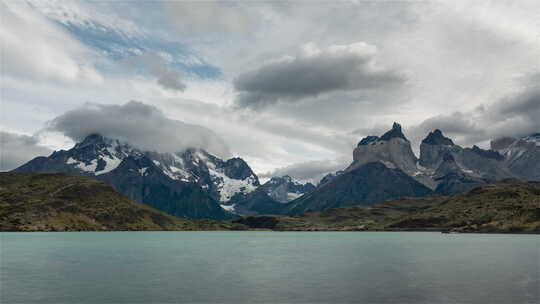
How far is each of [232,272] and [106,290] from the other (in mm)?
31056

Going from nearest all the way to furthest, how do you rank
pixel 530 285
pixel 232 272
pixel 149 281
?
pixel 530 285
pixel 149 281
pixel 232 272

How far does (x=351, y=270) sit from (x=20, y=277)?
210ft

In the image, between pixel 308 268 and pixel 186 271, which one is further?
pixel 308 268

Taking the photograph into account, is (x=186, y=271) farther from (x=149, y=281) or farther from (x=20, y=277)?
(x=20, y=277)

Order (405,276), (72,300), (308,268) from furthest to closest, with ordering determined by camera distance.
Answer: (308,268)
(405,276)
(72,300)

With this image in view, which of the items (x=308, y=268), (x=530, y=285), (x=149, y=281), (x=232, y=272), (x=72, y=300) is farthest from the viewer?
(x=308, y=268)

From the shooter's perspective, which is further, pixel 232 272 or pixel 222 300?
pixel 232 272

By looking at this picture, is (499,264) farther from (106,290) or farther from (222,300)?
(106,290)

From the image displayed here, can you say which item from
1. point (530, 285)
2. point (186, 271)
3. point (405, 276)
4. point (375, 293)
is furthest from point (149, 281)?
point (530, 285)

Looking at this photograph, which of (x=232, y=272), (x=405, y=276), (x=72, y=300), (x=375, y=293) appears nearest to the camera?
(x=72, y=300)

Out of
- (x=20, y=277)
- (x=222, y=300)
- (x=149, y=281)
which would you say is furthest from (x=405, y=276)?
(x=20, y=277)

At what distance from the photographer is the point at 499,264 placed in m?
107

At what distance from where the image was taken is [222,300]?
2340 inches

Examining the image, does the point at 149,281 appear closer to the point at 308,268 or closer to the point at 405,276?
the point at 308,268
